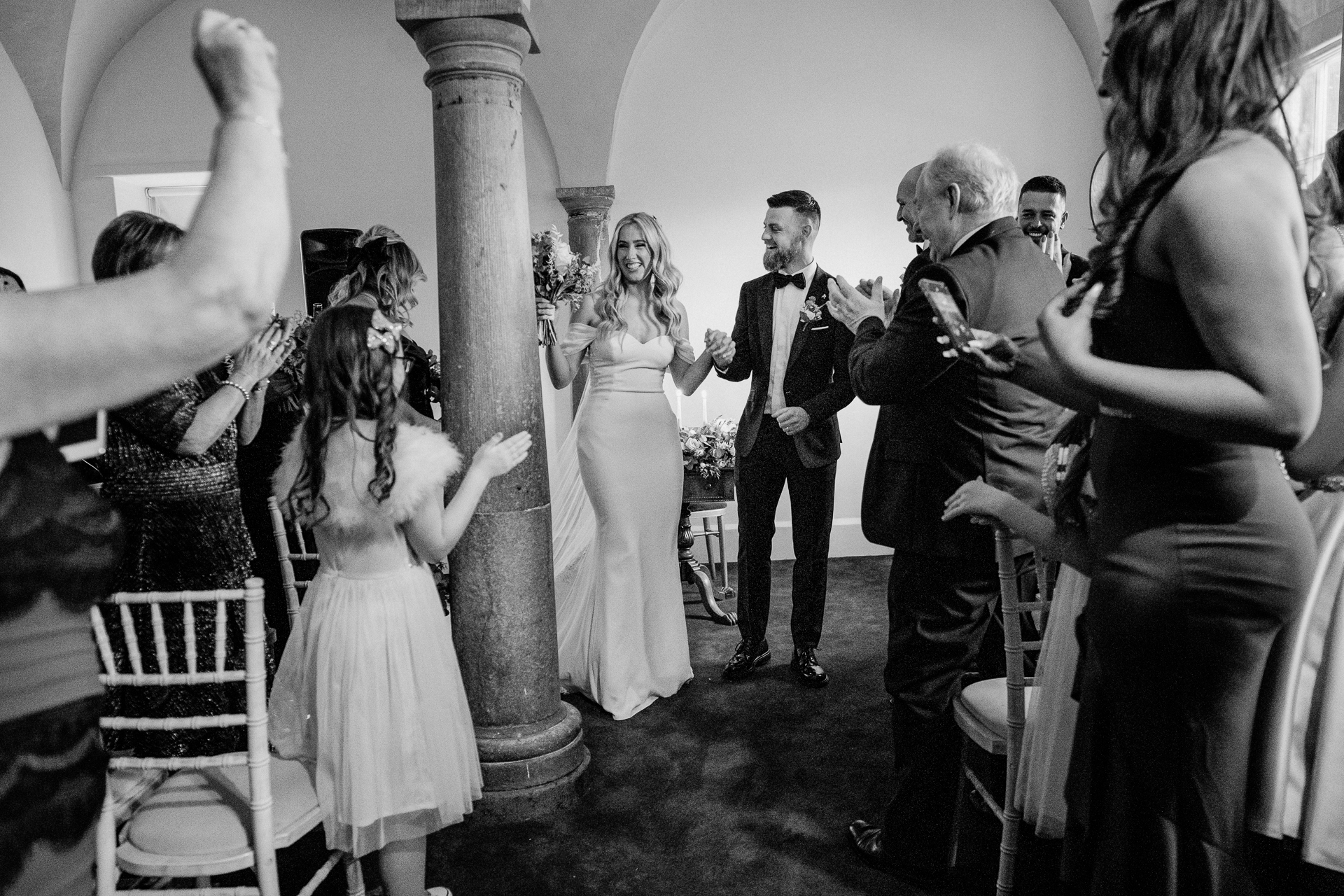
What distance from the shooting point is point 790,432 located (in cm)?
430

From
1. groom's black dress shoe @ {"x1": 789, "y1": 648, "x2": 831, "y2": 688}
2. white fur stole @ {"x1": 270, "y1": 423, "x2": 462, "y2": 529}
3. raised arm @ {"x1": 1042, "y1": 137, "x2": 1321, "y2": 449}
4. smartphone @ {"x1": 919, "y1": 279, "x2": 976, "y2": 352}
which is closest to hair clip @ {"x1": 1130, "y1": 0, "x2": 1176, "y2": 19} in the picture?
raised arm @ {"x1": 1042, "y1": 137, "x2": 1321, "y2": 449}

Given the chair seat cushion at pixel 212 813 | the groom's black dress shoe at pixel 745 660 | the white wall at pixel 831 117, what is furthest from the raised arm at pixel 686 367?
the white wall at pixel 831 117

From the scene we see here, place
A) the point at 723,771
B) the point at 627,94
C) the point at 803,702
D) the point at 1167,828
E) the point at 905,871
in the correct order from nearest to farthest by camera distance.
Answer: the point at 1167,828
the point at 905,871
the point at 723,771
the point at 803,702
the point at 627,94

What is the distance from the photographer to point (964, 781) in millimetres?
2660

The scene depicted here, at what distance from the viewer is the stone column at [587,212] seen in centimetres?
726

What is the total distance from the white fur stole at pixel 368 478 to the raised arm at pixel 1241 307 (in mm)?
1600

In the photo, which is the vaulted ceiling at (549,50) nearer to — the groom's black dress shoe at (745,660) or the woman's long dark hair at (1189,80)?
the groom's black dress shoe at (745,660)

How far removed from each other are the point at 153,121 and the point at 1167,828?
8.41 metres

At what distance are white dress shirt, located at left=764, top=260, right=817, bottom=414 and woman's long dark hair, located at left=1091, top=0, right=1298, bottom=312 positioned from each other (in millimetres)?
3113

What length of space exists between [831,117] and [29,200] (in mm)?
5927

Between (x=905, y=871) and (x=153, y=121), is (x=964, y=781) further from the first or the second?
(x=153, y=121)

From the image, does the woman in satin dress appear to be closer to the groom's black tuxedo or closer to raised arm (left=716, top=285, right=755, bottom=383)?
the groom's black tuxedo

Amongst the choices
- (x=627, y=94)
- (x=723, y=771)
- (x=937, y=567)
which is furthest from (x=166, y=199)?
(x=937, y=567)

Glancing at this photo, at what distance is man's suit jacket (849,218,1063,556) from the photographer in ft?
8.08
